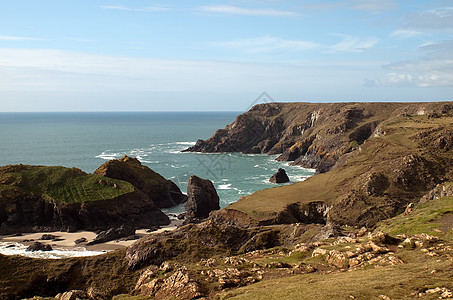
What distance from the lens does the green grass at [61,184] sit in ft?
224

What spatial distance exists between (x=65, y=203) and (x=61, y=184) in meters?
7.64

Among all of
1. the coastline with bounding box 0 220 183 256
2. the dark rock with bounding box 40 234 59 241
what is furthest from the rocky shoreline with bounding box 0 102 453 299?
the dark rock with bounding box 40 234 59 241

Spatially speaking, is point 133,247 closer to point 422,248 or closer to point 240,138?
point 422,248

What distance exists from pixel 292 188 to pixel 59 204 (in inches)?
1739

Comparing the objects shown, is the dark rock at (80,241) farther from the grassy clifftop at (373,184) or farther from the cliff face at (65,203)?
the grassy clifftop at (373,184)

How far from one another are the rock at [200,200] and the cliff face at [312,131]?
51.6 m

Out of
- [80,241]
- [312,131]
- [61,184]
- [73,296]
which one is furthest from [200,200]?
[312,131]

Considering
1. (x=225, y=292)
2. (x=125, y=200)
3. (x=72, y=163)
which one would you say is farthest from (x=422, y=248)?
(x=72, y=163)

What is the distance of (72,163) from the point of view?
13462cm

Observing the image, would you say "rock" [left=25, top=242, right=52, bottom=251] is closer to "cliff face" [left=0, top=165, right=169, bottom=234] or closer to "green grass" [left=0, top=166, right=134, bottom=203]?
"cliff face" [left=0, top=165, right=169, bottom=234]

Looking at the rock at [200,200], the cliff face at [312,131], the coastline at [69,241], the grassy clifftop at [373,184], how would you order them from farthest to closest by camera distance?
1. the cliff face at [312,131]
2. the rock at [200,200]
3. the grassy clifftop at [373,184]
4. the coastline at [69,241]

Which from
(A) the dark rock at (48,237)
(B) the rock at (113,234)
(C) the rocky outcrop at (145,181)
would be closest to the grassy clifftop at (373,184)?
(B) the rock at (113,234)

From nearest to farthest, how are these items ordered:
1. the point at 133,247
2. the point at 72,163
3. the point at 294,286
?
the point at 294,286, the point at 133,247, the point at 72,163

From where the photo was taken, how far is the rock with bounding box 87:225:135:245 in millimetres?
56125
